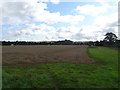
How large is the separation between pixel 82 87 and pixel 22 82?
295 cm

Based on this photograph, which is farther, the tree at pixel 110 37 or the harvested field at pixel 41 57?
the tree at pixel 110 37

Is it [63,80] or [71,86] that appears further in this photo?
[63,80]

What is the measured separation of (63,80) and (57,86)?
3.09ft

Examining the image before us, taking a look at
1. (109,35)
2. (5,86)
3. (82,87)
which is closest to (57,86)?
(82,87)

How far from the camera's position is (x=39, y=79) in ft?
22.7

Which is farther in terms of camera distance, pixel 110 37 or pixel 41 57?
pixel 110 37

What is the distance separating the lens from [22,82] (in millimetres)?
6414

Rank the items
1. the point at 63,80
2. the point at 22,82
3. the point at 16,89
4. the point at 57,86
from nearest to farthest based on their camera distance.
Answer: the point at 16,89
the point at 57,86
the point at 22,82
the point at 63,80

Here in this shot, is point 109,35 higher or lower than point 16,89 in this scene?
higher

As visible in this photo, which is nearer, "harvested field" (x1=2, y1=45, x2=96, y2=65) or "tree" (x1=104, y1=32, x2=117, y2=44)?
"harvested field" (x1=2, y1=45, x2=96, y2=65)

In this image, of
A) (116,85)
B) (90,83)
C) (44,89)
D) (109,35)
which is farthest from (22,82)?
(109,35)

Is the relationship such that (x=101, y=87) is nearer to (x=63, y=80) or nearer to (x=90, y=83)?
(x=90, y=83)

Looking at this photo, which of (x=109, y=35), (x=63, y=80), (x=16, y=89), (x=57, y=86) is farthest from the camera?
(x=109, y=35)

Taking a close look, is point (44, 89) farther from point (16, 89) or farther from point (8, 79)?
point (8, 79)
